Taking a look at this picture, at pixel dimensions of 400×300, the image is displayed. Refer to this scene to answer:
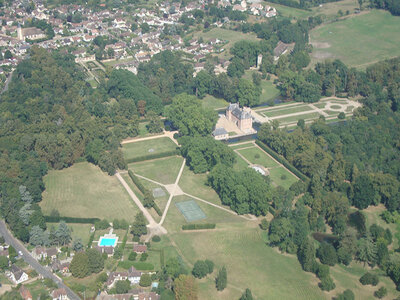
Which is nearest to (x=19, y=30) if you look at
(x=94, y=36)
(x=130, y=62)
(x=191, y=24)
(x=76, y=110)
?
(x=94, y=36)

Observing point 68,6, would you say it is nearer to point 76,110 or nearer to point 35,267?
point 76,110

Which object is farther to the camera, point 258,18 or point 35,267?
point 258,18

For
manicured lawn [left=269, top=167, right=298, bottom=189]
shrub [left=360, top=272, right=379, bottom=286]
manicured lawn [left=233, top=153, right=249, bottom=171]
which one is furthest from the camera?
manicured lawn [left=233, top=153, right=249, bottom=171]

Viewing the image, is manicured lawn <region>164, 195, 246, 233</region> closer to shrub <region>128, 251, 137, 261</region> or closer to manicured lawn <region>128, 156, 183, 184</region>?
shrub <region>128, 251, 137, 261</region>

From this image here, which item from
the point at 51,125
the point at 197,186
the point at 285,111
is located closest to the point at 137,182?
the point at 197,186

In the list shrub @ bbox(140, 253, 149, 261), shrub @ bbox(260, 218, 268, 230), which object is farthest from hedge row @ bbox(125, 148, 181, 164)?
shrub @ bbox(140, 253, 149, 261)

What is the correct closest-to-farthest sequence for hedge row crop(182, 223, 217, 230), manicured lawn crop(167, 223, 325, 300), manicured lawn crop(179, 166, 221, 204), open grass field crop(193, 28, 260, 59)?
1. manicured lawn crop(167, 223, 325, 300)
2. hedge row crop(182, 223, 217, 230)
3. manicured lawn crop(179, 166, 221, 204)
4. open grass field crop(193, 28, 260, 59)
